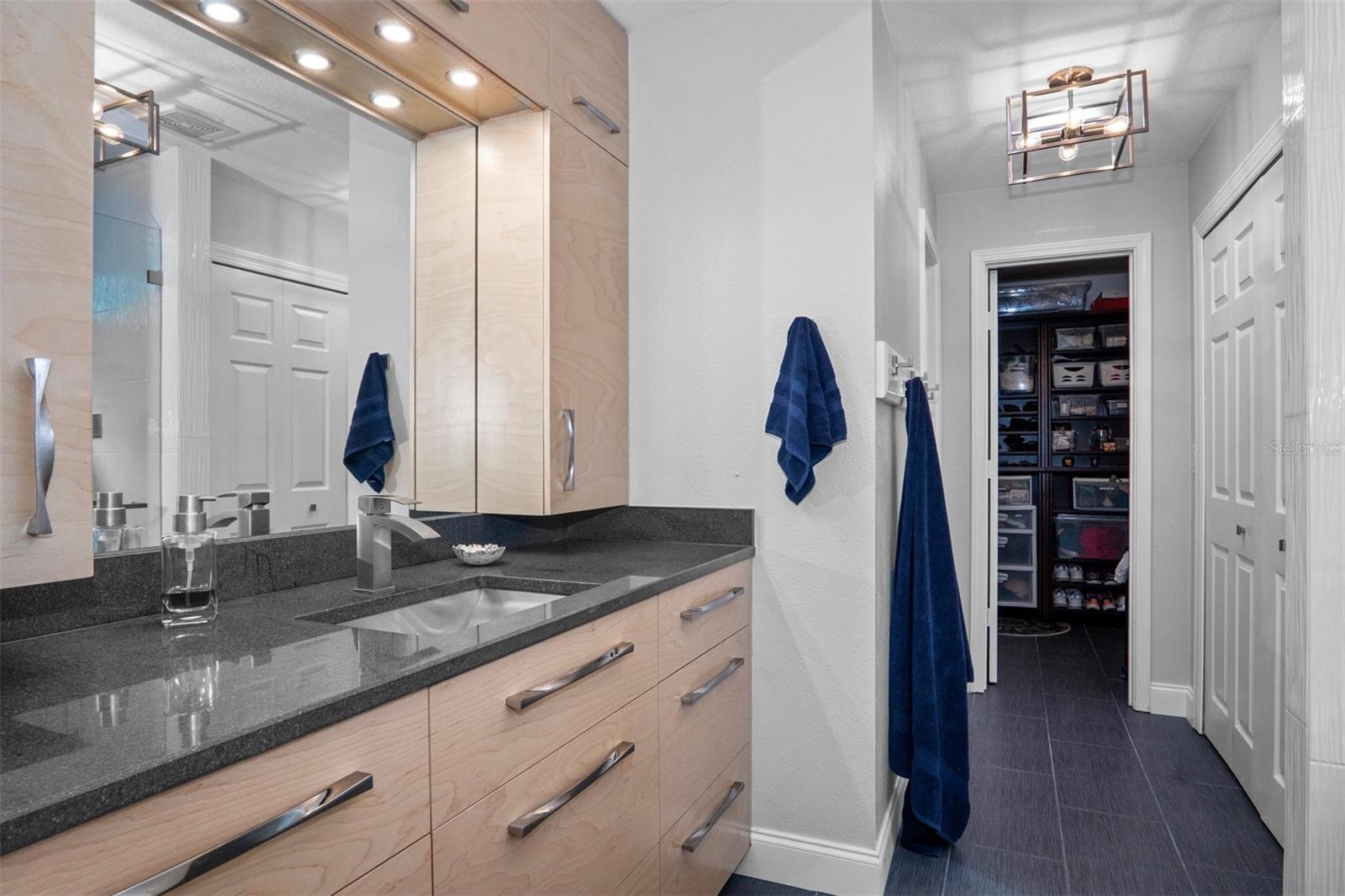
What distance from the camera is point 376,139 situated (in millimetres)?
1831

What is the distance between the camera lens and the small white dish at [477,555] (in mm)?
1882

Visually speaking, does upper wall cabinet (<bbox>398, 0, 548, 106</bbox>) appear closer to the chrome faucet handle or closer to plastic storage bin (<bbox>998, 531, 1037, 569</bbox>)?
the chrome faucet handle

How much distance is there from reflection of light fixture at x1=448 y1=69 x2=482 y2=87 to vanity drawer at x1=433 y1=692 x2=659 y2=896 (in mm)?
1448

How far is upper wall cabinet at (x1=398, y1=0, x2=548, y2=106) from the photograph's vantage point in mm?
1603

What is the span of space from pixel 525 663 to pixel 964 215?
3522 mm

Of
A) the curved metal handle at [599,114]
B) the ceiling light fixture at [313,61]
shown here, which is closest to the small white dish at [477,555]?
the ceiling light fixture at [313,61]

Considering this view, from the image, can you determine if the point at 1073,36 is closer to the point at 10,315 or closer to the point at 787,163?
the point at 787,163

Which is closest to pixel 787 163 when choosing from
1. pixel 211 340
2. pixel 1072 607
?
pixel 211 340

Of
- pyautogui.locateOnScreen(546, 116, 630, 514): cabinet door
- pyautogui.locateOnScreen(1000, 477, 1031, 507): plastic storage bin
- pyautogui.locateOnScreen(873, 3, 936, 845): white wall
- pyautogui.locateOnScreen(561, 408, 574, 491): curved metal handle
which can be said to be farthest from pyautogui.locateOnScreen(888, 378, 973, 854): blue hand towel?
pyautogui.locateOnScreen(1000, 477, 1031, 507): plastic storage bin

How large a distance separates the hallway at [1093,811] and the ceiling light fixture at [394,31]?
2429 millimetres

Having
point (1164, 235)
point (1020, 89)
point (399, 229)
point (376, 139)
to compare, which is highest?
point (1020, 89)

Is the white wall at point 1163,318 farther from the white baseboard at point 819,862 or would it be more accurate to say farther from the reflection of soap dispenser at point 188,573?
the reflection of soap dispenser at point 188,573

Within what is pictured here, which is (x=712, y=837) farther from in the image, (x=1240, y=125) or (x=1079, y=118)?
(x=1240, y=125)

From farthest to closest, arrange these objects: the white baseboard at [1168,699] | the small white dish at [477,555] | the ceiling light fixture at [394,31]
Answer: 1. the white baseboard at [1168,699]
2. the small white dish at [477,555]
3. the ceiling light fixture at [394,31]
